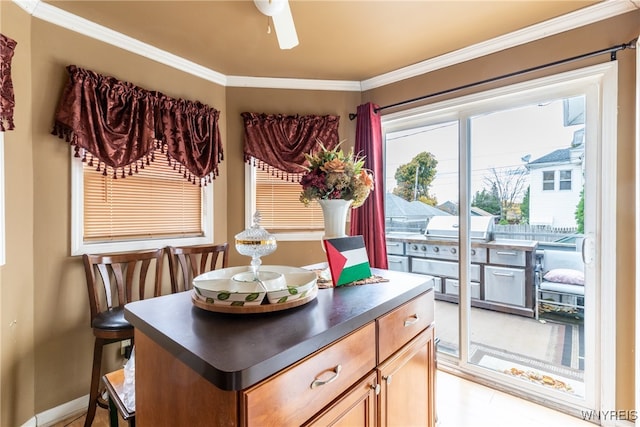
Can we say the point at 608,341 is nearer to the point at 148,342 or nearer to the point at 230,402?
the point at 230,402

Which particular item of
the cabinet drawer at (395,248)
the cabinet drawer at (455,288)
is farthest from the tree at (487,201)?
the cabinet drawer at (395,248)

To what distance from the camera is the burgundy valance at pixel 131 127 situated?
6.16ft

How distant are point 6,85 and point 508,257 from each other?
3271 mm

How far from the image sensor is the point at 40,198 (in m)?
1.82

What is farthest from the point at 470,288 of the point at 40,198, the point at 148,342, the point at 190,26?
the point at 40,198

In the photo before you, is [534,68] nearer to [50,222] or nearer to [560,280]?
[560,280]

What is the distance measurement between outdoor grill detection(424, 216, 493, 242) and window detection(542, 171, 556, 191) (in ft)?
1.32

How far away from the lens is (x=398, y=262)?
2.83 meters

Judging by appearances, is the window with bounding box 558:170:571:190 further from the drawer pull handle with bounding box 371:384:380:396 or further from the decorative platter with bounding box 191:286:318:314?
the decorative platter with bounding box 191:286:318:314

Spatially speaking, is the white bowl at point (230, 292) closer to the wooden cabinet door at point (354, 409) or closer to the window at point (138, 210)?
the wooden cabinet door at point (354, 409)

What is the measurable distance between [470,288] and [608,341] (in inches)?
31.9

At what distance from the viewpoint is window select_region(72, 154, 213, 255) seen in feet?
6.57

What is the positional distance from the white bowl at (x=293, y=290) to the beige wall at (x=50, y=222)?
1.64m

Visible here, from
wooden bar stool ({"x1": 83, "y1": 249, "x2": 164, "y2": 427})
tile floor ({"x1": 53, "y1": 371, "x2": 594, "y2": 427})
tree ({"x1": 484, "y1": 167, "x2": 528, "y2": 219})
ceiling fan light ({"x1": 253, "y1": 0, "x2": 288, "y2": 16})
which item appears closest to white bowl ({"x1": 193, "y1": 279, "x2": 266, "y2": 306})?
wooden bar stool ({"x1": 83, "y1": 249, "x2": 164, "y2": 427})
